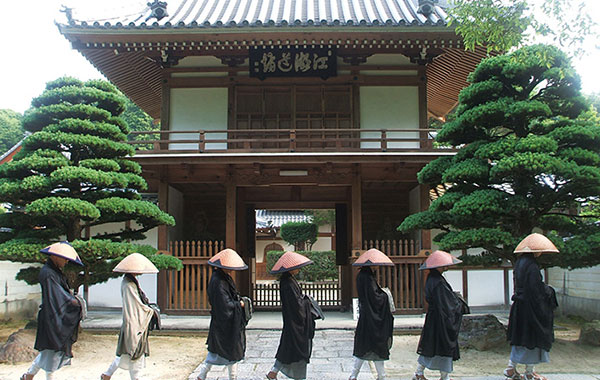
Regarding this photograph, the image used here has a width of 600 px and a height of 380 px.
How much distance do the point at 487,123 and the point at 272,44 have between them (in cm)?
497

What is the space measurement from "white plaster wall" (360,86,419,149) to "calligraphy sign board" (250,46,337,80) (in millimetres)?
1092

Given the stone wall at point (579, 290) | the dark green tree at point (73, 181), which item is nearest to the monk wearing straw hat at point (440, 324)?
the dark green tree at point (73, 181)

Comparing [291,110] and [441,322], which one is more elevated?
[291,110]

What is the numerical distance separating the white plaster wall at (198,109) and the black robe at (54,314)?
7024 mm

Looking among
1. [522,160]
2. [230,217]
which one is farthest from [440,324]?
[230,217]

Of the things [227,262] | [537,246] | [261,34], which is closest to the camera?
[227,262]

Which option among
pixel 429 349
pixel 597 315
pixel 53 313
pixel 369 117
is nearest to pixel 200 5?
pixel 369 117

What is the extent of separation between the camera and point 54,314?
5453 mm

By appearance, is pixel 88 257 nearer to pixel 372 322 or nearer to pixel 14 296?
pixel 372 322

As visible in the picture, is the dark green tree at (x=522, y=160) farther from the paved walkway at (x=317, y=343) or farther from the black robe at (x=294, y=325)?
the black robe at (x=294, y=325)

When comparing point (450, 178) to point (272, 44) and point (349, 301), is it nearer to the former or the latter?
point (272, 44)

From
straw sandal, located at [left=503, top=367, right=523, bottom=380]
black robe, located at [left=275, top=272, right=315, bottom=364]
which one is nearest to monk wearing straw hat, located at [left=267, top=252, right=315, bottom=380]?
black robe, located at [left=275, top=272, right=315, bottom=364]

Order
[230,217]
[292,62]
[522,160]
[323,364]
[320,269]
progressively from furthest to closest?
[320,269]
[292,62]
[230,217]
[323,364]
[522,160]

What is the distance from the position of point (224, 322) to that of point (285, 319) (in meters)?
0.69
